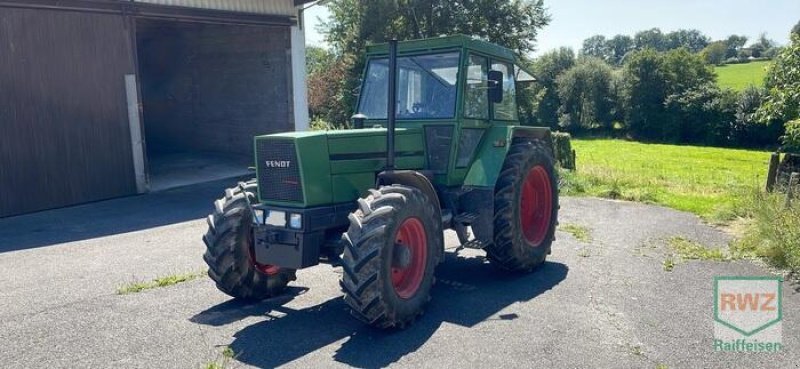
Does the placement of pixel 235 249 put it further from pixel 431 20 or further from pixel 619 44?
pixel 619 44

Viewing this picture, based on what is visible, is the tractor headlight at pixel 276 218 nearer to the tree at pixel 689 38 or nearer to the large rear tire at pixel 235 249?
the large rear tire at pixel 235 249

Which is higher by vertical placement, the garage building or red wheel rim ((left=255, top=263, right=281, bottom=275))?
the garage building

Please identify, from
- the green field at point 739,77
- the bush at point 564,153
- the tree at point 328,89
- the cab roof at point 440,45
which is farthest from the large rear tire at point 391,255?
the green field at point 739,77

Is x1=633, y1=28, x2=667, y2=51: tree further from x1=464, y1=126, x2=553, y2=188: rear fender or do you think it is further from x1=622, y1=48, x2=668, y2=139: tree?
x1=464, y1=126, x2=553, y2=188: rear fender

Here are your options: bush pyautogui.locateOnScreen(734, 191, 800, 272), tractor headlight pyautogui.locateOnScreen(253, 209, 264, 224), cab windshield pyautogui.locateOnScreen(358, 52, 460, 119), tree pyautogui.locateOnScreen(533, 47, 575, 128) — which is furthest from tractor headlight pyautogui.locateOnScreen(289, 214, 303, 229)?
tree pyautogui.locateOnScreen(533, 47, 575, 128)

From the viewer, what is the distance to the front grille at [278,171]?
4978 millimetres

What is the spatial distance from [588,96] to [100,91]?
131 feet

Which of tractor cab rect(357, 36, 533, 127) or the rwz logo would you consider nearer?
the rwz logo

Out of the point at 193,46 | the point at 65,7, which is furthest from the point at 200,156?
the point at 65,7

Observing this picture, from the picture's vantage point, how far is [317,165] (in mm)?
5078

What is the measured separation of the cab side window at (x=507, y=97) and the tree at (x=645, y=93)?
1466 inches

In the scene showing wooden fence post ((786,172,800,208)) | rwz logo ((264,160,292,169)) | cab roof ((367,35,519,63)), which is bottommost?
wooden fence post ((786,172,800,208))

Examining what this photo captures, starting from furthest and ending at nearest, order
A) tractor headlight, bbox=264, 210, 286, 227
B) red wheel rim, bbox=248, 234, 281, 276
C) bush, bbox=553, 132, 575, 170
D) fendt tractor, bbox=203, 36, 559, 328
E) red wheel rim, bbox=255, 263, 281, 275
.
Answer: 1. bush, bbox=553, 132, 575, 170
2. red wheel rim, bbox=255, 263, 281, 275
3. red wheel rim, bbox=248, 234, 281, 276
4. tractor headlight, bbox=264, 210, 286, 227
5. fendt tractor, bbox=203, 36, 559, 328

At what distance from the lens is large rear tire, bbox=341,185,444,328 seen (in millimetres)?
4438
